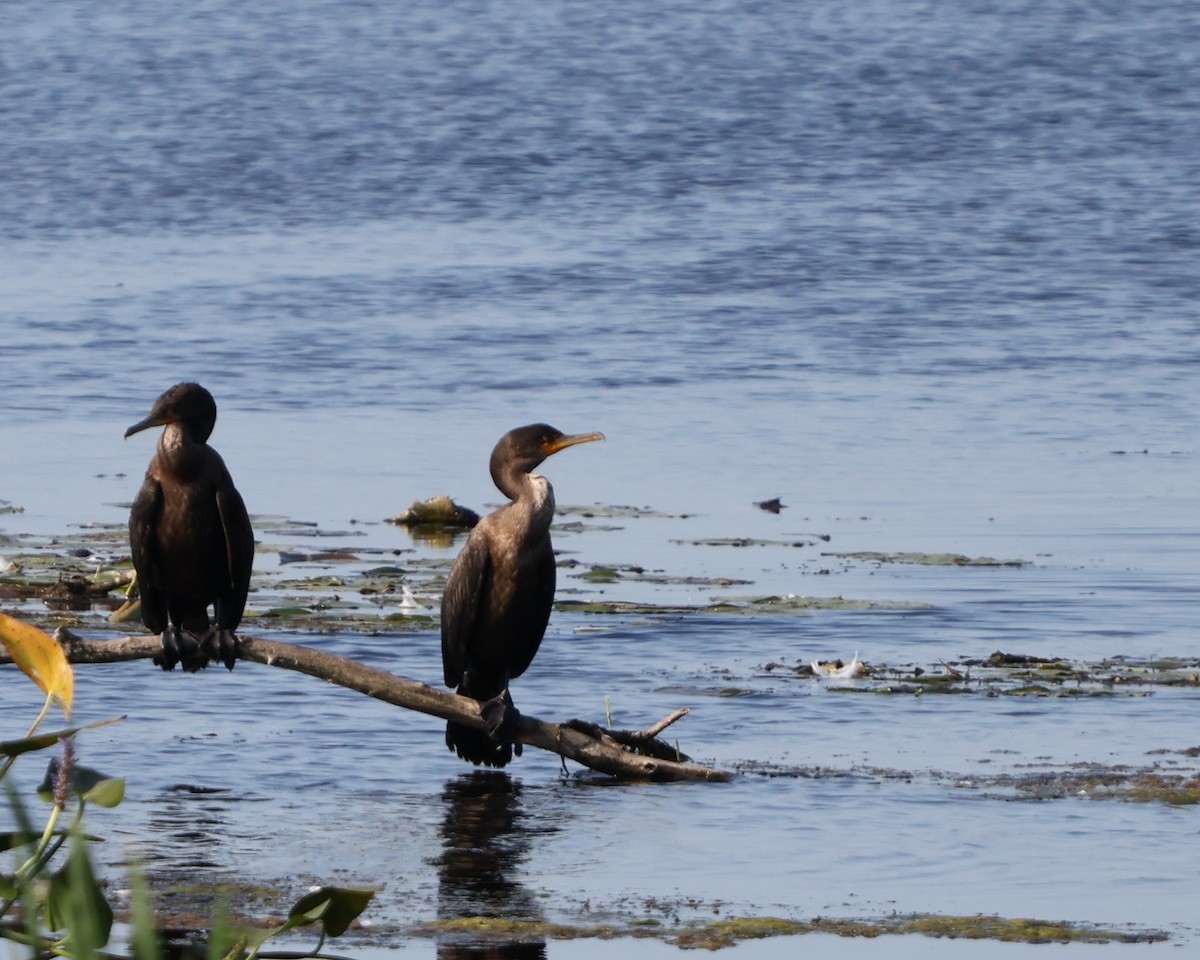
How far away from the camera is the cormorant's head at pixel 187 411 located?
24.0 feet

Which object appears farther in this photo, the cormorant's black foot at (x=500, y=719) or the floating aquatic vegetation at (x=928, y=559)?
the floating aquatic vegetation at (x=928, y=559)

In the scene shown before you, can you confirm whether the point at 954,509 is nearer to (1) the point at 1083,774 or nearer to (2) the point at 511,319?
(1) the point at 1083,774

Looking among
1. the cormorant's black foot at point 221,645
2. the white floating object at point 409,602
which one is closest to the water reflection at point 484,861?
the cormorant's black foot at point 221,645

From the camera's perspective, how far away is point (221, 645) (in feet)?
24.2

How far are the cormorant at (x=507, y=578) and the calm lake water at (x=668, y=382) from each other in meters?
0.38

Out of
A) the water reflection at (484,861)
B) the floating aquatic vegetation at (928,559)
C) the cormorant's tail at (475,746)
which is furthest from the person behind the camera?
the floating aquatic vegetation at (928,559)

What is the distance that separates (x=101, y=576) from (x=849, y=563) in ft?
10.7

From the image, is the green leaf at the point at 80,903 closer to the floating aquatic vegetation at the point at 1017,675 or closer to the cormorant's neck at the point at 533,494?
the cormorant's neck at the point at 533,494

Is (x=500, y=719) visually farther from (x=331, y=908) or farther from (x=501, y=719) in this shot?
(x=331, y=908)

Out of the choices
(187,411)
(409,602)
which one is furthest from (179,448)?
(409,602)

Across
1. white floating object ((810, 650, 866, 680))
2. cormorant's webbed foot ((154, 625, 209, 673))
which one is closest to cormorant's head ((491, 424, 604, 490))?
cormorant's webbed foot ((154, 625, 209, 673))

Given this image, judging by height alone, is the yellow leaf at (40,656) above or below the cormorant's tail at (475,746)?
above

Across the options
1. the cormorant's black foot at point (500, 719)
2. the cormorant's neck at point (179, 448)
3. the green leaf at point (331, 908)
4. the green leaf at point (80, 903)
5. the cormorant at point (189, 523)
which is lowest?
the cormorant's black foot at point (500, 719)

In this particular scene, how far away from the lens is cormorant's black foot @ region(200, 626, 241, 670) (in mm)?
7344
